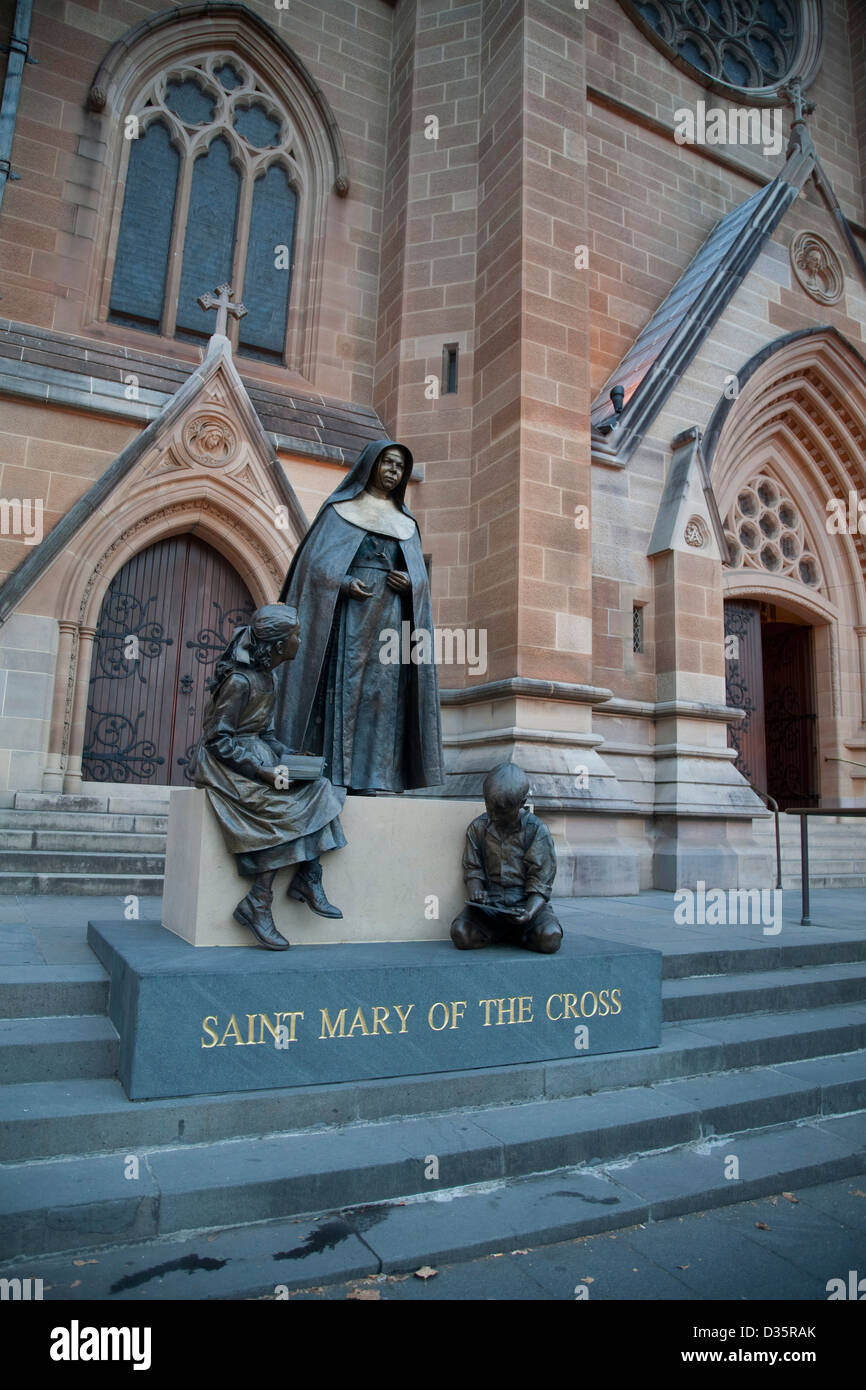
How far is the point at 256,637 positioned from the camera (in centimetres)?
378

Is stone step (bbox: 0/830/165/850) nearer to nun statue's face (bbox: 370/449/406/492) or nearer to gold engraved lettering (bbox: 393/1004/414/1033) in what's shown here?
nun statue's face (bbox: 370/449/406/492)

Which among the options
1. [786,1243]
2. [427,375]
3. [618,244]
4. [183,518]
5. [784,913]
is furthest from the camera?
[618,244]

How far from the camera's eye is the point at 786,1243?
2693 mm

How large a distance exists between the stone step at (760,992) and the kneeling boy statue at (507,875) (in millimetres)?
871

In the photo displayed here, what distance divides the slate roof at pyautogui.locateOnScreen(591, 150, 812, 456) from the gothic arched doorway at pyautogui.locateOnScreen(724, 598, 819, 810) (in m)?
3.12

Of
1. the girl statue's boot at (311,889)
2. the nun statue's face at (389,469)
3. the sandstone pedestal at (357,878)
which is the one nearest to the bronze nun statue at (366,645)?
the nun statue's face at (389,469)

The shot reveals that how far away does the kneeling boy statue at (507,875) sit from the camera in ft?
12.9

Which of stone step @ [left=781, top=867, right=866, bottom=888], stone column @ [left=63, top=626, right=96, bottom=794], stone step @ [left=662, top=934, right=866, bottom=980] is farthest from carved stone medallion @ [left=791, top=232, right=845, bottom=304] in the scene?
stone column @ [left=63, top=626, right=96, bottom=794]

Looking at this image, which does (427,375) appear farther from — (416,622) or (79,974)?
(79,974)

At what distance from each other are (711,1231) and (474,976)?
47.7 inches

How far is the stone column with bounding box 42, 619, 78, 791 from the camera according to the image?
24.2 feet

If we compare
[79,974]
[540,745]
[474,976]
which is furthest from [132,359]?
[474,976]

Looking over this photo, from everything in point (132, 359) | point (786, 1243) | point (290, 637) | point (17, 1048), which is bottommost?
Result: point (786, 1243)

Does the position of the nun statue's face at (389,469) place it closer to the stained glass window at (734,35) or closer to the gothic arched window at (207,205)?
the gothic arched window at (207,205)
